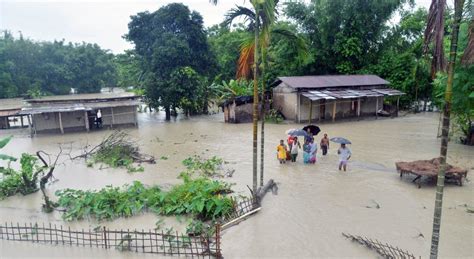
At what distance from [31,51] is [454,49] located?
3994 cm

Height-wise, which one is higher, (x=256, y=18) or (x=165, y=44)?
(x=165, y=44)

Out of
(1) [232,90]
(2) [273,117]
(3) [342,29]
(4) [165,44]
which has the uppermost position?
(3) [342,29]

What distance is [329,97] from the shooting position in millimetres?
23125

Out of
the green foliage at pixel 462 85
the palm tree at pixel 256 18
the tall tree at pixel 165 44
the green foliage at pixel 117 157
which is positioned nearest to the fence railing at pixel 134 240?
the palm tree at pixel 256 18

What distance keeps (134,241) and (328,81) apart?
71.1ft

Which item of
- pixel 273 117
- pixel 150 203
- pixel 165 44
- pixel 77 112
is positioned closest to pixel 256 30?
pixel 150 203

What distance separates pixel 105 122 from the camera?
2453 cm

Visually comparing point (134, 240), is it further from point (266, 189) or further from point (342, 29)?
point (342, 29)

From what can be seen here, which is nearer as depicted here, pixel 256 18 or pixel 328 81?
pixel 256 18

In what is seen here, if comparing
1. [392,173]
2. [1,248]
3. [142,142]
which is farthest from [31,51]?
[392,173]

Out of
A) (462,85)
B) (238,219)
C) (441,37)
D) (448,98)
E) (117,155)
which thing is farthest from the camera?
(117,155)

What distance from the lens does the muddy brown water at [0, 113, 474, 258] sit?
280 inches

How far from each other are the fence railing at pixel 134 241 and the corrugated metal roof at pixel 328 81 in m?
18.1

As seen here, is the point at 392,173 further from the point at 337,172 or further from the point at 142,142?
the point at 142,142
